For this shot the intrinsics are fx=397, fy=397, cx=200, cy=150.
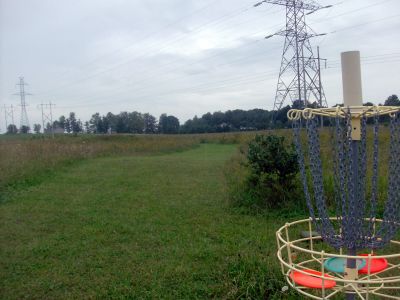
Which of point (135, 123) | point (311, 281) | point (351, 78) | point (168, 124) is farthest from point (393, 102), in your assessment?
point (135, 123)

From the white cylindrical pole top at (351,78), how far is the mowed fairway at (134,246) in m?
2.16

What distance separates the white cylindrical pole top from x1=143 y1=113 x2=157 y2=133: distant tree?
47.2 meters

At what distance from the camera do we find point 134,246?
4.87m

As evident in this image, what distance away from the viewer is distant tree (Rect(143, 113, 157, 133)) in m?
49.1

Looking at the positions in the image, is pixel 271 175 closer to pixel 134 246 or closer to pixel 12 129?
pixel 134 246

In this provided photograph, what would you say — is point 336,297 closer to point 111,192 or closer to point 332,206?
point 332,206

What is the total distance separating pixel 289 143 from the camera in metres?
6.77

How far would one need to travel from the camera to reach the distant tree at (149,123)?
1933 inches

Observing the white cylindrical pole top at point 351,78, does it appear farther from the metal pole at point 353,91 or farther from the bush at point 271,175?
the bush at point 271,175

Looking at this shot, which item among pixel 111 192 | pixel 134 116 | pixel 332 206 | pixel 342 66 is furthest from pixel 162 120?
pixel 342 66

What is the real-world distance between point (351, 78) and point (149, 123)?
49.0m

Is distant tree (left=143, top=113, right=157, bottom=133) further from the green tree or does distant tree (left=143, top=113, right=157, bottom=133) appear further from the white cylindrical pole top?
the white cylindrical pole top

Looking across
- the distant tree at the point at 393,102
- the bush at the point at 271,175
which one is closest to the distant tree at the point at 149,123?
the bush at the point at 271,175

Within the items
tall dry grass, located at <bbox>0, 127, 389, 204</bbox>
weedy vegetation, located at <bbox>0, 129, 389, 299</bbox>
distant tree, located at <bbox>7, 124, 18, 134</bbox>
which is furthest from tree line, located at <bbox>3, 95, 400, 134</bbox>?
weedy vegetation, located at <bbox>0, 129, 389, 299</bbox>
